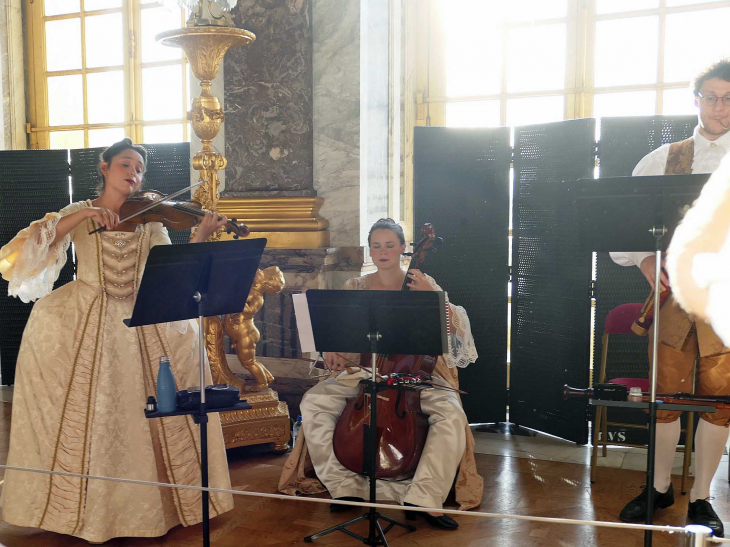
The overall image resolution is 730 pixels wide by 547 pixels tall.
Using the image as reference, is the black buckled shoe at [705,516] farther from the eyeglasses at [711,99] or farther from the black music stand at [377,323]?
the eyeglasses at [711,99]

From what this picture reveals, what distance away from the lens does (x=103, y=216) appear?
121 inches

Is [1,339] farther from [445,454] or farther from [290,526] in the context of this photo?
[445,454]

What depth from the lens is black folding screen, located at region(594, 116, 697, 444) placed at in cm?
407

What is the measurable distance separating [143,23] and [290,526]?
463 cm

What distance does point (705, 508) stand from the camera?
120 inches

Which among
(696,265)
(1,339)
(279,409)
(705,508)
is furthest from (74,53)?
(696,265)

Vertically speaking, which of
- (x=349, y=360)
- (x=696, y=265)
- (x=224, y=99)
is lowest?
(x=349, y=360)

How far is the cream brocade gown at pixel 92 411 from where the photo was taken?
3004 millimetres

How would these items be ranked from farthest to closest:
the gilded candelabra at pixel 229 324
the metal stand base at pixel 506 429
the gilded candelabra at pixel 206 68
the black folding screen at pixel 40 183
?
the black folding screen at pixel 40 183 → the metal stand base at pixel 506 429 → the gilded candelabra at pixel 229 324 → the gilded candelabra at pixel 206 68

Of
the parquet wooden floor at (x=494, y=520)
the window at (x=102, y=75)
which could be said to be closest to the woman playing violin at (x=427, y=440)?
the parquet wooden floor at (x=494, y=520)

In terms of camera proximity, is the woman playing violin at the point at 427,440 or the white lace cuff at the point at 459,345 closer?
the woman playing violin at the point at 427,440

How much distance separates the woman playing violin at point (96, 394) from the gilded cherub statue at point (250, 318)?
87cm

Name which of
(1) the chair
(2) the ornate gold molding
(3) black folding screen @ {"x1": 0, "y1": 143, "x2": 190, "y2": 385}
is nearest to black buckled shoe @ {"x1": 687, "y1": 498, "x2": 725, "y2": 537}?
(1) the chair

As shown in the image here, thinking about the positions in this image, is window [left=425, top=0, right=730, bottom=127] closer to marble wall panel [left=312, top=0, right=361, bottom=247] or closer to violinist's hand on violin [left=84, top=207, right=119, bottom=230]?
marble wall panel [left=312, top=0, right=361, bottom=247]
